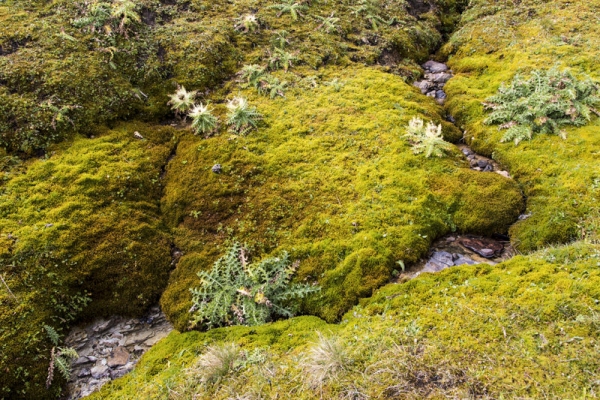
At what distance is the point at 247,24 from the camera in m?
12.2

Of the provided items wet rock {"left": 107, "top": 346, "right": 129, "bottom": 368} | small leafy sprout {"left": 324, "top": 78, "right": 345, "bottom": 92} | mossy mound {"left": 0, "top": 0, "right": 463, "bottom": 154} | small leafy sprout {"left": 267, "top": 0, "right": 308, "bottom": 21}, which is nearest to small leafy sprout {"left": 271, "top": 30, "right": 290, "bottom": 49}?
mossy mound {"left": 0, "top": 0, "right": 463, "bottom": 154}

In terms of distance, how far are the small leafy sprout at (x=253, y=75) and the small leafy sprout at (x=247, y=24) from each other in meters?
2.08

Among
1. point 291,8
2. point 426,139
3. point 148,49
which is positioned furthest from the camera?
point 291,8

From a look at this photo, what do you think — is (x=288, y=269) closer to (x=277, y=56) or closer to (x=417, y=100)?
(x=417, y=100)

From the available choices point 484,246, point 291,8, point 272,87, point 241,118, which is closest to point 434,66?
point 291,8

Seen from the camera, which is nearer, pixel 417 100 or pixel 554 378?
pixel 554 378

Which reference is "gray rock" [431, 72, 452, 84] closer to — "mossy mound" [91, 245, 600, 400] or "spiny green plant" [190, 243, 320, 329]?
"mossy mound" [91, 245, 600, 400]

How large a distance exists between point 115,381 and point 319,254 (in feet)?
12.8

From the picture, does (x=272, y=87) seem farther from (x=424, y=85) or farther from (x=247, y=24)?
(x=424, y=85)

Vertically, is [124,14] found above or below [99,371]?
above

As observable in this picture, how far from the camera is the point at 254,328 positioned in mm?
6137

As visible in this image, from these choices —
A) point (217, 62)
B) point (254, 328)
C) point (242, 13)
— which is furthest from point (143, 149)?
point (242, 13)

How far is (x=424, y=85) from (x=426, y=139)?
3754 mm

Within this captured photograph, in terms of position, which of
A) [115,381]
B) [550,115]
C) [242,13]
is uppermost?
[242,13]
